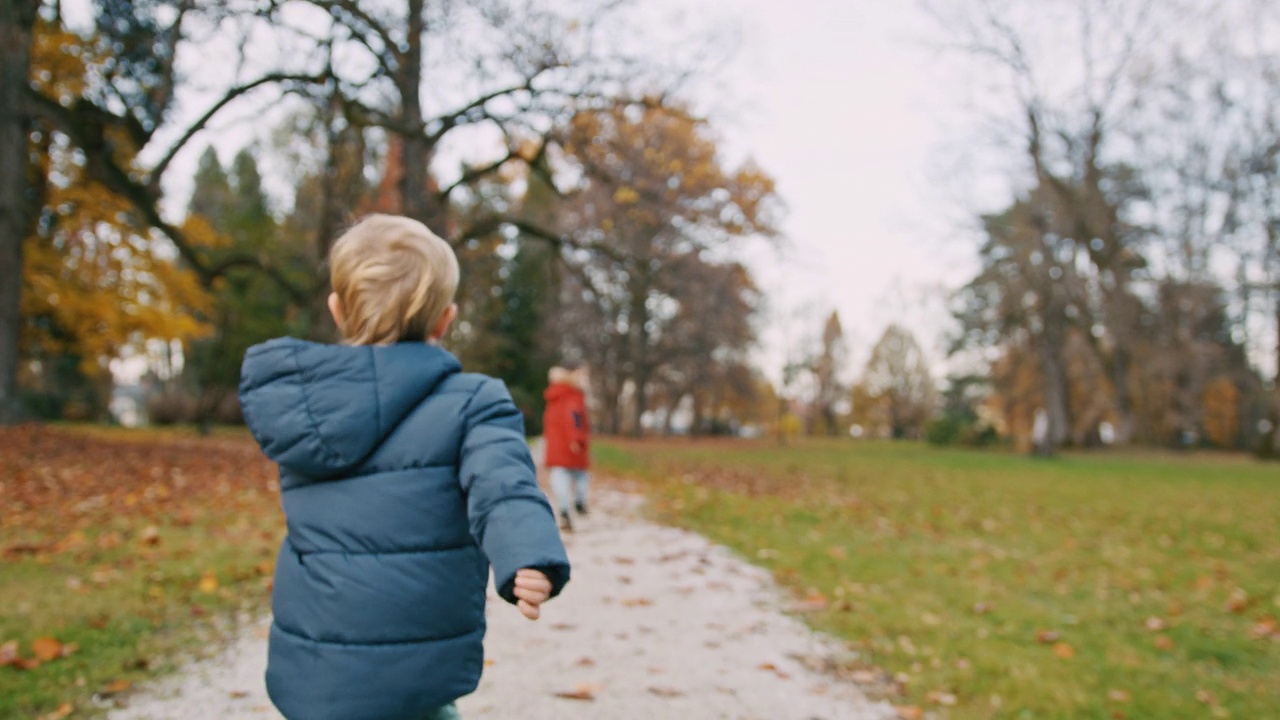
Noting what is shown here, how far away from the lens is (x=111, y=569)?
561 cm

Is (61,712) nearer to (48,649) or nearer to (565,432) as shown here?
(48,649)

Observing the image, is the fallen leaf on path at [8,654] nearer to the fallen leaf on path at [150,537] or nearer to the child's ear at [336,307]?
the fallen leaf on path at [150,537]

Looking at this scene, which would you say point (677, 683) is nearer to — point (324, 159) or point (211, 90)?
point (211, 90)

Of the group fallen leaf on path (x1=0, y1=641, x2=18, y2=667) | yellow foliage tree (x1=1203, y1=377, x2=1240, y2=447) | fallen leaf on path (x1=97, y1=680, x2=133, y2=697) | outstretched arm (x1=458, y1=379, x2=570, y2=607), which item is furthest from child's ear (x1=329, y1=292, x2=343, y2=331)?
yellow foliage tree (x1=1203, y1=377, x2=1240, y2=447)

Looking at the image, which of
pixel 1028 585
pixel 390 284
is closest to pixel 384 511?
pixel 390 284

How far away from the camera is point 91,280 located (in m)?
15.7

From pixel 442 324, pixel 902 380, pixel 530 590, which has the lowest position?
pixel 530 590

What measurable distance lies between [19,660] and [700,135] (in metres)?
13.5

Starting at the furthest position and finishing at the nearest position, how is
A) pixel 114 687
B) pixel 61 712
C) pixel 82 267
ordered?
pixel 82 267 < pixel 114 687 < pixel 61 712

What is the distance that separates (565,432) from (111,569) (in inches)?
150

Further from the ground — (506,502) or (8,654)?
(506,502)

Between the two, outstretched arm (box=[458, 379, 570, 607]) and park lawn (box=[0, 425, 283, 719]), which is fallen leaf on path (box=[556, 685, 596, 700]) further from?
outstretched arm (box=[458, 379, 570, 607])

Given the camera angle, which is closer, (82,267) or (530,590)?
(530,590)

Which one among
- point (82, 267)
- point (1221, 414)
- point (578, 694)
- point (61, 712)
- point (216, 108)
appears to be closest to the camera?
point (61, 712)
